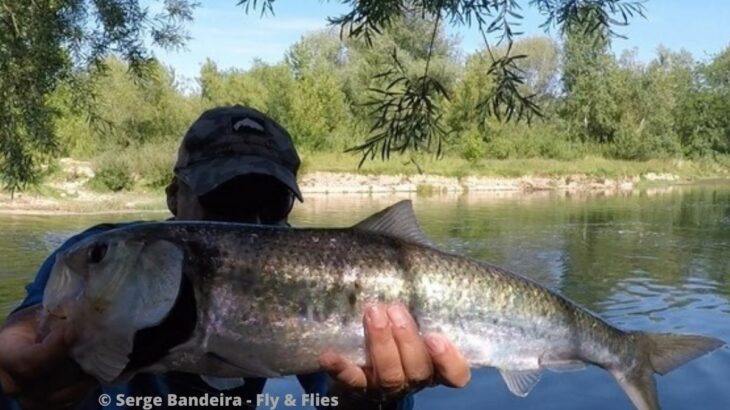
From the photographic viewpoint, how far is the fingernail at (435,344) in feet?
8.89

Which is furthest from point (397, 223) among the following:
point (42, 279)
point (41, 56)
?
point (41, 56)

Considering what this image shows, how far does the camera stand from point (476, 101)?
47.8 metres

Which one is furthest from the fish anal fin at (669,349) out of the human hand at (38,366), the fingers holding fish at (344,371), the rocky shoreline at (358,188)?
the rocky shoreline at (358,188)

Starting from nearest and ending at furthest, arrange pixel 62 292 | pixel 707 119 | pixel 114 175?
pixel 62 292 < pixel 114 175 < pixel 707 119

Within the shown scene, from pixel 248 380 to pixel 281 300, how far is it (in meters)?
1.14

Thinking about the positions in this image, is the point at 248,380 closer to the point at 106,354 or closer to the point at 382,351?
the point at 382,351

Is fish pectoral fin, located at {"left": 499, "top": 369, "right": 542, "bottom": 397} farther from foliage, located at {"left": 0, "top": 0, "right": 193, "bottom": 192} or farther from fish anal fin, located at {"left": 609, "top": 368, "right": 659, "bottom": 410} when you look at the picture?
foliage, located at {"left": 0, "top": 0, "right": 193, "bottom": 192}

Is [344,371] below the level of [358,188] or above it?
above

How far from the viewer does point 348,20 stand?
564 centimetres

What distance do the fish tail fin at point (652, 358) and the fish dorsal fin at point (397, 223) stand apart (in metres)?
1.16

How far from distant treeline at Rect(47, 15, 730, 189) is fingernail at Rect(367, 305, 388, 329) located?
40.0 m

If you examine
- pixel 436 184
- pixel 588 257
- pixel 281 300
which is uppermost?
pixel 281 300

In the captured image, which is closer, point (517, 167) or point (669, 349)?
point (669, 349)

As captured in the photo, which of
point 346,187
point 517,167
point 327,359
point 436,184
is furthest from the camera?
point 517,167
